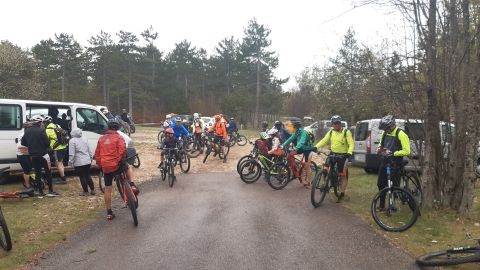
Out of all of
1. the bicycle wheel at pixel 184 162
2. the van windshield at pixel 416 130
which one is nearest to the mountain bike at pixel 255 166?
the bicycle wheel at pixel 184 162

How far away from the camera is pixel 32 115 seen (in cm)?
1145

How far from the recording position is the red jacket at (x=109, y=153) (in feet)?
24.6

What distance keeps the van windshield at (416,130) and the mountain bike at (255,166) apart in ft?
12.4

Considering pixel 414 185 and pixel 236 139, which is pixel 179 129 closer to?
pixel 414 185

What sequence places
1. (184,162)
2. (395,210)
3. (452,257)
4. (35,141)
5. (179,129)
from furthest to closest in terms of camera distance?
1. (179,129)
2. (184,162)
3. (35,141)
4. (395,210)
5. (452,257)

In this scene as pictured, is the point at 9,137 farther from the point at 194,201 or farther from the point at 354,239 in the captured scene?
the point at 354,239

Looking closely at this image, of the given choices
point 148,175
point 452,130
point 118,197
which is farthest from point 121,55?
point 452,130

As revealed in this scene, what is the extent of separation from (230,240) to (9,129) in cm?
735

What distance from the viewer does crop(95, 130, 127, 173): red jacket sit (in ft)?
24.6

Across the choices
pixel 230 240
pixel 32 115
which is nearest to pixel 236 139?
pixel 32 115

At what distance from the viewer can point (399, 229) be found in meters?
6.82

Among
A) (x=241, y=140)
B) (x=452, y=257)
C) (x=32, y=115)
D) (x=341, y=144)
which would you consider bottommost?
(x=452, y=257)

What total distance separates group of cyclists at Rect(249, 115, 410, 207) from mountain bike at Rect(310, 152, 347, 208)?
5 cm

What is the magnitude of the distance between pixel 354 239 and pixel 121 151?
4053 millimetres
